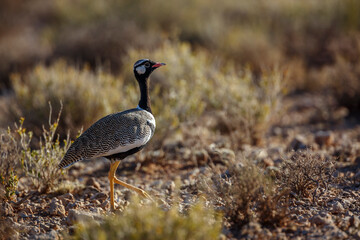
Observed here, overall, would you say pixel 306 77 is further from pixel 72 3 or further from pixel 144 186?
pixel 72 3

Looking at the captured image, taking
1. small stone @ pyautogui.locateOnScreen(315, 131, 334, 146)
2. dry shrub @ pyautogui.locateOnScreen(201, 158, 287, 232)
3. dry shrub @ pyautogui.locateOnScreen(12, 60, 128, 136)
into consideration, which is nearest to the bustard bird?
dry shrub @ pyautogui.locateOnScreen(201, 158, 287, 232)

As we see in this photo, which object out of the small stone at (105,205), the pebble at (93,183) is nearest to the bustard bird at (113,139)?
the small stone at (105,205)

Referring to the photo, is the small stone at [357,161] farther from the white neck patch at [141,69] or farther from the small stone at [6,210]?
the small stone at [6,210]

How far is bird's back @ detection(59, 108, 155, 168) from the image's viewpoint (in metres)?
3.85

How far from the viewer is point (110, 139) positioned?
3.87m

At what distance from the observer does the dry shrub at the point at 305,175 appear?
380 cm

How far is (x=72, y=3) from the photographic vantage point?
48.0ft

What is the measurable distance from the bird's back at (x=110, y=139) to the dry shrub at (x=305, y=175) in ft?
4.51

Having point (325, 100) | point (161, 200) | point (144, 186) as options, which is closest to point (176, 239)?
point (161, 200)

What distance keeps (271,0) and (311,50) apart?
Result: 3.79 meters

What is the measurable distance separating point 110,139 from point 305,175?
6.02ft

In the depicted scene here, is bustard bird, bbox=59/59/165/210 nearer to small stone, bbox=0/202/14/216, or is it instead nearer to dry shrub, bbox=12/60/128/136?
small stone, bbox=0/202/14/216

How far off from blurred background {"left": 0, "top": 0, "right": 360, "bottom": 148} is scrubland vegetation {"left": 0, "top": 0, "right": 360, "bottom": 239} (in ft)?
0.11

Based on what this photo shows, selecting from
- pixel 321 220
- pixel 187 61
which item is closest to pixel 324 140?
pixel 187 61
